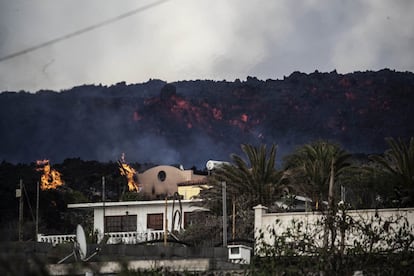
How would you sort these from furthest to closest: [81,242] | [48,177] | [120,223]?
[48,177] < [120,223] < [81,242]

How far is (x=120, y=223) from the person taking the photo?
5162 cm

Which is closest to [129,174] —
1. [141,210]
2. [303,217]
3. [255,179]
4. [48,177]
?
[48,177]

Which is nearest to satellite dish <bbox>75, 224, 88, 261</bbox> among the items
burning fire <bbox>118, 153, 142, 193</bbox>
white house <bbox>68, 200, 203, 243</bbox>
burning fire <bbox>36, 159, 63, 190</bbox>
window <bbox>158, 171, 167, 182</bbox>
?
white house <bbox>68, 200, 203, 243</bbox>

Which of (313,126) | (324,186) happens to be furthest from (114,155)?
(324,186)

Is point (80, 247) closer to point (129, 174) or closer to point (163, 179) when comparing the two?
point (163, 179)

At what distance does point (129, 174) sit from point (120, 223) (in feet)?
57.5

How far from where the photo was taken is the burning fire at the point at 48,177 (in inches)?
2719

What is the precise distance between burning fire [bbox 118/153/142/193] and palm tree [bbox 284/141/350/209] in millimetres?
19022

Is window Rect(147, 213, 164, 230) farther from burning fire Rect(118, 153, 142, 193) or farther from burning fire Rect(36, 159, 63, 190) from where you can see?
burning fire Rect(36, 159, 63, 190)

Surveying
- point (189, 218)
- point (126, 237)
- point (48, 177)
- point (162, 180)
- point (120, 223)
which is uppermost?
point (48, 177)

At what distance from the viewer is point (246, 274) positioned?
20750 mm

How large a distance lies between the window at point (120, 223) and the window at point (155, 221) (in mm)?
791

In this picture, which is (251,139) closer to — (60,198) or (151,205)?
(60,198)

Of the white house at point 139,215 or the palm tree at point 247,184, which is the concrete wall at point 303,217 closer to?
the palm tree at point 247,184
